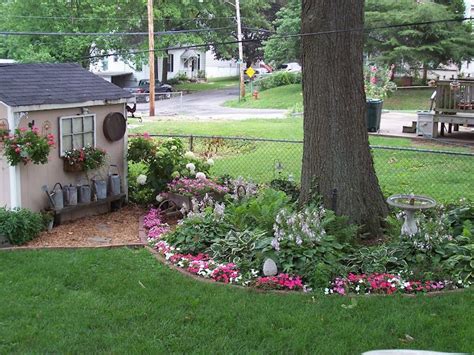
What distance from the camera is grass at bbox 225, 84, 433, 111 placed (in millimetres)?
28438

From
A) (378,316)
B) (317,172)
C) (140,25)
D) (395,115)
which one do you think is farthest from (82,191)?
(140,25)

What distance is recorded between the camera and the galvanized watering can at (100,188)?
845 cm

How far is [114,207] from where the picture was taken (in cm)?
888

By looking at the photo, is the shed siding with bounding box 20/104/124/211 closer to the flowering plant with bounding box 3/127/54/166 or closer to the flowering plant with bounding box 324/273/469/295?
the flowering plant with bounding box 3/127/54/166

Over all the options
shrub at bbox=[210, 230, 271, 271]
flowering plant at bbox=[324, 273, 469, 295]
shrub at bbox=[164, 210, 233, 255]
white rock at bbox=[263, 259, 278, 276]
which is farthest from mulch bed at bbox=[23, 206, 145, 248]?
flowering plant at bbox=[324, 273, 469, 295]

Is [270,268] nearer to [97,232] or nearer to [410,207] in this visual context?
[410,207]

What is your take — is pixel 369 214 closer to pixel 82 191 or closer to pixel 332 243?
pixel 332 243

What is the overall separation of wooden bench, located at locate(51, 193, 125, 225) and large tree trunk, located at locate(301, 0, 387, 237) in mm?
3280

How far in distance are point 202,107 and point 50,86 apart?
85.7 ft

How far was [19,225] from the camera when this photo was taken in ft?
22.5

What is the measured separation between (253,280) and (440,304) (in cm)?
153

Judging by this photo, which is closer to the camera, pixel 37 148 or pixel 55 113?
pixel 37 148

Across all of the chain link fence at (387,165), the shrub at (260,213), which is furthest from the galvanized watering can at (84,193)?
the shrub at (260,213)

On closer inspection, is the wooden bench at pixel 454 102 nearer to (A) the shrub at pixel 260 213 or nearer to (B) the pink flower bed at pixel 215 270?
(A) the shrub at pixel 260 213
